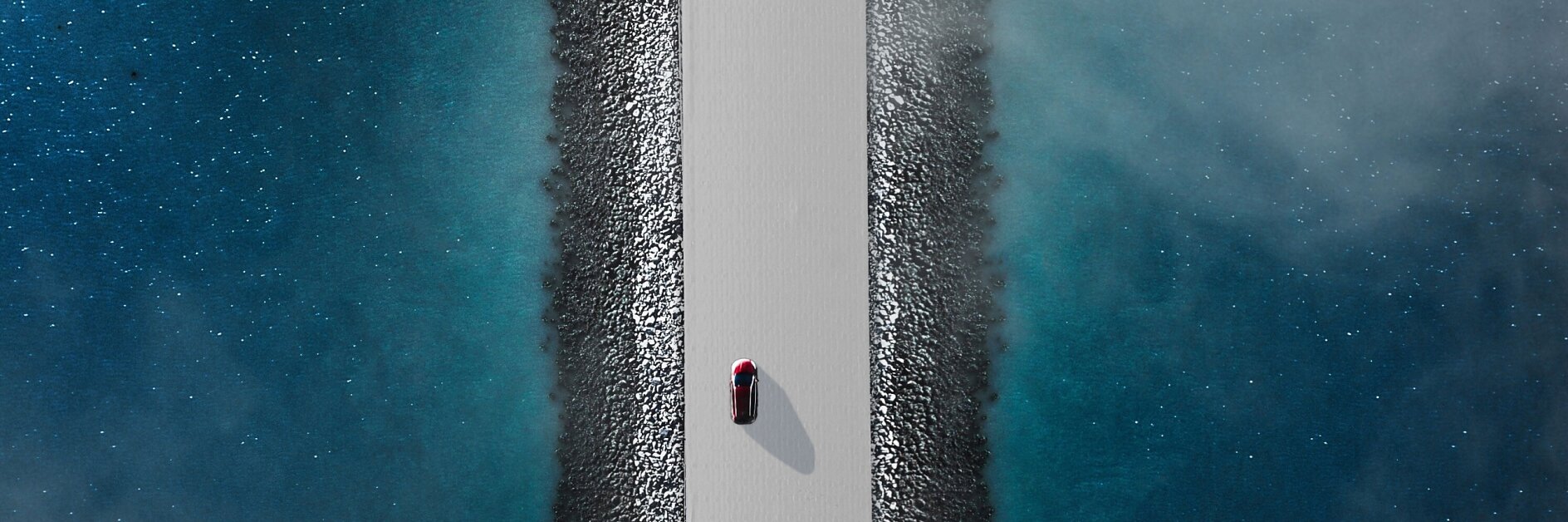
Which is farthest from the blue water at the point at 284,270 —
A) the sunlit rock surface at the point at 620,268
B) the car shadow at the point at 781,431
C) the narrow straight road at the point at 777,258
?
the car shadow at the point at 781,431

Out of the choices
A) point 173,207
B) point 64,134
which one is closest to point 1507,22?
point 173,207

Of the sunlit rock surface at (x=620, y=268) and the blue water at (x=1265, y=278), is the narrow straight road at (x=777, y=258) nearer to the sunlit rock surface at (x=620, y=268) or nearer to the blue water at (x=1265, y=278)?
the sunlit rock surface at (x=620, y=268)

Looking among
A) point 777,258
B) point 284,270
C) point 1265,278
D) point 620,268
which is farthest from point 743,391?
point 1265,278

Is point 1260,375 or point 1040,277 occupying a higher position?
point 1040,277

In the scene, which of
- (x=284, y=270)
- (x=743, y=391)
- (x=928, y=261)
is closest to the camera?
→ (x=743, y=391)

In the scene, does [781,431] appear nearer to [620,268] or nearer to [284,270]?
[620,268]

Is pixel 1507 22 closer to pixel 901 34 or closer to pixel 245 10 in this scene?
pixel 901 34

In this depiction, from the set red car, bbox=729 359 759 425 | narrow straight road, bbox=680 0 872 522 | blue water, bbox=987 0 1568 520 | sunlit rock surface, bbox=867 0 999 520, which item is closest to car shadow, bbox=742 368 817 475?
narrow straight road, bbox=680 0 872 522
